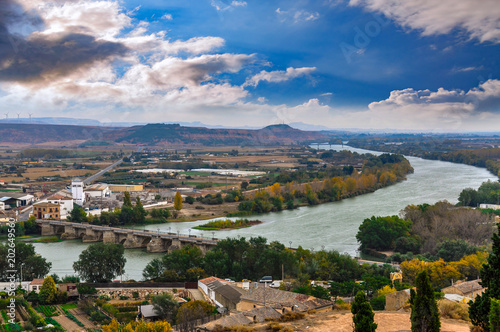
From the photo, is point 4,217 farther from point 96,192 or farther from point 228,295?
point 228,295

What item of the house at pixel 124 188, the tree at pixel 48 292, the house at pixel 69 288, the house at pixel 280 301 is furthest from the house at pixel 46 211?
the house at pixel 280 301

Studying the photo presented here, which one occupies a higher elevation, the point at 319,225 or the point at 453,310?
the point at 453,310

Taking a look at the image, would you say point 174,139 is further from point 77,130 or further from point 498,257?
point 498,257

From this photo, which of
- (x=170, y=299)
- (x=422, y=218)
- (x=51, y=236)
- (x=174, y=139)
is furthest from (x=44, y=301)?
(x=174, y=139)

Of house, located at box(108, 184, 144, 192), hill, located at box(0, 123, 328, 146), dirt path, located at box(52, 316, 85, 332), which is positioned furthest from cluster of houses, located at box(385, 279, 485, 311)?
hill, located at box(0, 123, 328, 146)

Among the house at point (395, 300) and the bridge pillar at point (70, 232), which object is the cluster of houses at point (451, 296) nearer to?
the house at point (395, 300)

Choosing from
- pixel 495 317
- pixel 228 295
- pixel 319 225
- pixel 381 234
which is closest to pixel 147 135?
pixel 319 225

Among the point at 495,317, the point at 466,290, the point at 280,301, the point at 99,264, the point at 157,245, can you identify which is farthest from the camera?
the point at 157,245
